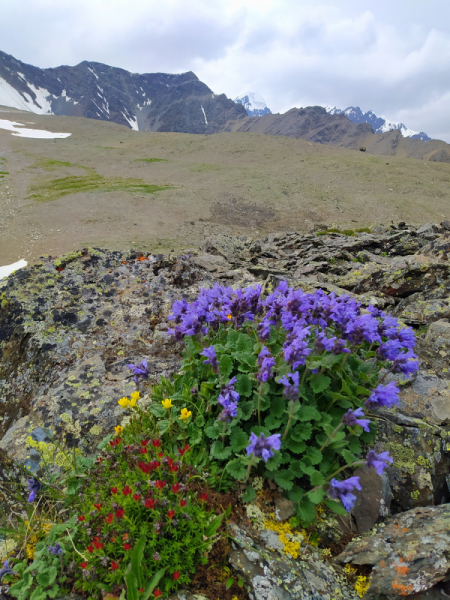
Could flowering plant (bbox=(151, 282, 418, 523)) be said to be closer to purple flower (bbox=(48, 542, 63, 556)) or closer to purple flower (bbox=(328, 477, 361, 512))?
purple flower (bbox=(328, 477, 361, 512))

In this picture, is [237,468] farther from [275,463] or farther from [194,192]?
[194,192]

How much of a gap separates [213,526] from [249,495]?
0.44 m

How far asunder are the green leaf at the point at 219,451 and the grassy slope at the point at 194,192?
19.4 metres

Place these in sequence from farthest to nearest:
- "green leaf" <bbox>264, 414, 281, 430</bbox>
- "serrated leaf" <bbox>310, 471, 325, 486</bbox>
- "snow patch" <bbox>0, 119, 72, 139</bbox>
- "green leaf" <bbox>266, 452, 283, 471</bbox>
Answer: "snow patch" <bbox>0, 119, 72, 139</bbox>
"green leaf" <bbox>264, 414, 281, 430</bbox>
"green leaf" <bbox>266, 452, 283, 471</bbox>
"serrated leaf" <bbox>310, 471, 325, 486</bbox>

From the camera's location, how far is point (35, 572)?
229cm

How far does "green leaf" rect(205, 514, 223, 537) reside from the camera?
2.28 m

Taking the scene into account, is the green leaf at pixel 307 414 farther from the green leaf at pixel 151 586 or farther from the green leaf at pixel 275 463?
the green leaf at pixel 151 586

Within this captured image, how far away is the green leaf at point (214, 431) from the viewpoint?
2833 mm

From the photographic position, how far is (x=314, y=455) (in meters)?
2.70

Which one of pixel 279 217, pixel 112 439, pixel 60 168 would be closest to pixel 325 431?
pixel 112 439

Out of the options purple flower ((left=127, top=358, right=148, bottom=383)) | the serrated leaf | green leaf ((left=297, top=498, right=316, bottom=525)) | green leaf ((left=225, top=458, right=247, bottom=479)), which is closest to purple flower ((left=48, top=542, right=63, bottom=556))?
green leaf ((left=225, top=458, right=247, bottom=479))

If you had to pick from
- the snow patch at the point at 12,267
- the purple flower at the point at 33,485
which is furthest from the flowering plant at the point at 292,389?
the snow patch at the point at 12,267

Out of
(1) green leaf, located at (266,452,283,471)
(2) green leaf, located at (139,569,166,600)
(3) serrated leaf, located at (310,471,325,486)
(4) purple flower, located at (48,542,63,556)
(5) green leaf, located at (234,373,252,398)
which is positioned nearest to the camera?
(2) green leaf, located at (139,569,166,600)

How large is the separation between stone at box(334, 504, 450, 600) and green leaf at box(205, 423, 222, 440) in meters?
1.25
